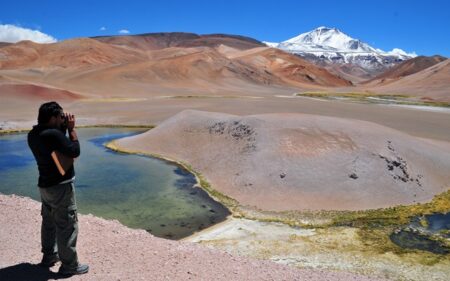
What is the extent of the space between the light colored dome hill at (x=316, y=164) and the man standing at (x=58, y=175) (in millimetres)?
10229

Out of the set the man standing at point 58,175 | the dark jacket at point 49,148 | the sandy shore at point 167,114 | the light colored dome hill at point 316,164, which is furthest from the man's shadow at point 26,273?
the sandy shore at point 167,114

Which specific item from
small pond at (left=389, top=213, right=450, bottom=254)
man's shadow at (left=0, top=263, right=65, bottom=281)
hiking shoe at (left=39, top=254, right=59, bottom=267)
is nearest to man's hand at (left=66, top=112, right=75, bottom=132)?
hiking shoe at (left=39, top=254, right=59, bottom=267)

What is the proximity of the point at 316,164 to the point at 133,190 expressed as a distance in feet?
24.0

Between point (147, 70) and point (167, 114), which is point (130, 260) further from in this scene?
point (147, 70)

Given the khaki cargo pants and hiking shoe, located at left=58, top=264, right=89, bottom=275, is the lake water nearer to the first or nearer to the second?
hiking shoe, located at left=58, top=264, right=89, bottom=275

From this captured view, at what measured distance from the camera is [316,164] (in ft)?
61.7

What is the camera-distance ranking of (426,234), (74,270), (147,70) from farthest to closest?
(147,70) < (426,234) < (74,270)

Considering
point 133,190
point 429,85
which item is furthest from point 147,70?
point 133,190

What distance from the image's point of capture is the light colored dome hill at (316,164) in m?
17.4

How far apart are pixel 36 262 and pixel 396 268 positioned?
26.4 feet

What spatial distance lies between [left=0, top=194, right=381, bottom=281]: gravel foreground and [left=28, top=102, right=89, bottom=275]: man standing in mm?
525

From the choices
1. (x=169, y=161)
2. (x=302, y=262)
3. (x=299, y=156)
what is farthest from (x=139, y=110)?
(x=302, y=262)

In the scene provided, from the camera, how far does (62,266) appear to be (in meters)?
7.27

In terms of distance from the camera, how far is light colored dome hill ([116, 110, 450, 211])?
17.4m
